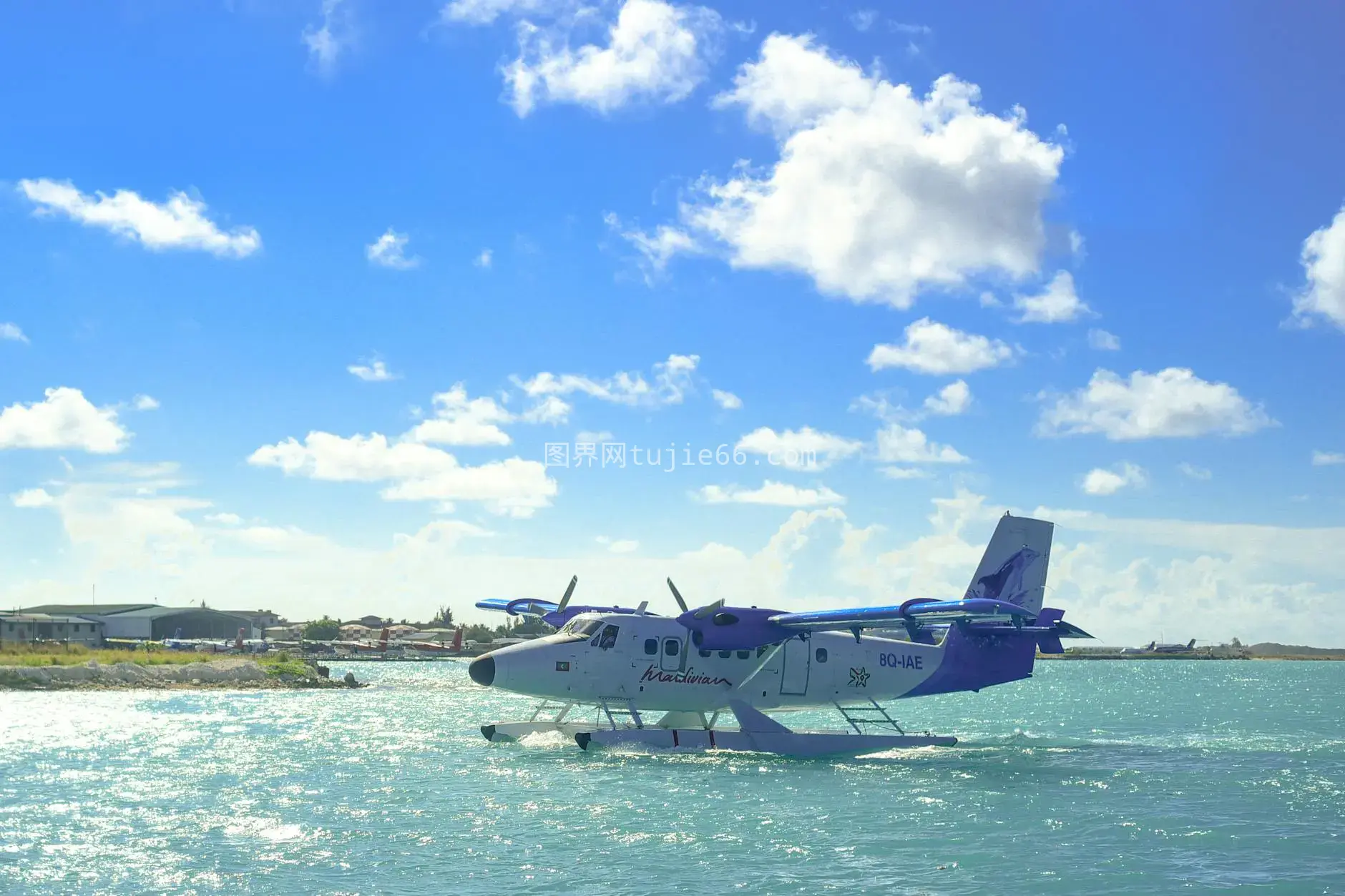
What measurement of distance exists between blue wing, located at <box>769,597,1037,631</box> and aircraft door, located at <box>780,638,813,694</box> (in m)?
1.51

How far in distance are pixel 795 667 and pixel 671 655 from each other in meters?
3.61

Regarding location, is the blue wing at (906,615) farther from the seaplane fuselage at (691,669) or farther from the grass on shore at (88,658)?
the grass on shore at (88,658)

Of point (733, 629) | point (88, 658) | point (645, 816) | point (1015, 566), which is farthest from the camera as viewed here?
point (88, 658)

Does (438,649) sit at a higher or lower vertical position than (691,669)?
lower

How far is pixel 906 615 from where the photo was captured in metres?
25.9

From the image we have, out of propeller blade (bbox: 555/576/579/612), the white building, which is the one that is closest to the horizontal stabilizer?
propeller blade (bbox: 555/576/579/612)

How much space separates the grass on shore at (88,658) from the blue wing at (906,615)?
54607 millimetres

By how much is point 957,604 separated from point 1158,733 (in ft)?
69.4

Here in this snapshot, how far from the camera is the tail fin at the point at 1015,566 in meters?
31.6

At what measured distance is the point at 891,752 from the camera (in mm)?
30500

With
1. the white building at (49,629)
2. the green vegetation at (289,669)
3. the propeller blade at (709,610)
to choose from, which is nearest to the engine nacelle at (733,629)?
the propeller blade at (709,610)

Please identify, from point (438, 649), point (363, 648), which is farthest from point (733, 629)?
point (438, 649)

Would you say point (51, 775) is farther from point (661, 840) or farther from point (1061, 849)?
point (1061, 849)

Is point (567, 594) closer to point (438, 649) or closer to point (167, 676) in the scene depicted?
point (167, 676)
